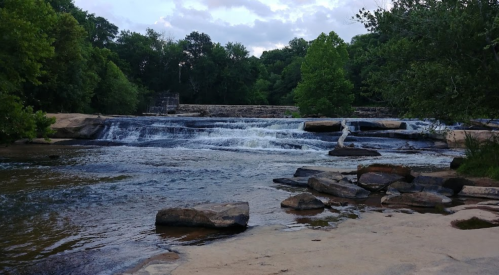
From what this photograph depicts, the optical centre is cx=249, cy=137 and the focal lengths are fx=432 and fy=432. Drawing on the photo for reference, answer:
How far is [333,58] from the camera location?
46094 mm

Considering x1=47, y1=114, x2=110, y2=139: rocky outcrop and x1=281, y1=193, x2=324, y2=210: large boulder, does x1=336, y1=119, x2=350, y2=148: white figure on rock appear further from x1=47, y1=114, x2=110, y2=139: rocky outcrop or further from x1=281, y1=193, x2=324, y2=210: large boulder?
x1=47, y1=114, x2=110, y2=139: rocky outcrop

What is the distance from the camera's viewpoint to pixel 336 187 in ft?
28.1

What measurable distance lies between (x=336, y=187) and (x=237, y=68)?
6114cm

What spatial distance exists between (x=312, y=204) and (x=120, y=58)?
2480 inches

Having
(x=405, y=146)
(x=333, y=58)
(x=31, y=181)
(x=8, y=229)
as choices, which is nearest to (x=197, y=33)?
(x=333, y=58)

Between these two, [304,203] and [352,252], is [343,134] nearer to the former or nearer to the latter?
[304,203]

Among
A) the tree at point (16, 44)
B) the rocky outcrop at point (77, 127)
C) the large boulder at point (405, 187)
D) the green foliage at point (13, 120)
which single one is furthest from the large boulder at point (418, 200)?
the rocky outcrop at point (77, 127)

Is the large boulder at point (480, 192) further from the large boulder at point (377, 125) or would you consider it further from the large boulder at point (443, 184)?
the large boulder at point (377, 125)

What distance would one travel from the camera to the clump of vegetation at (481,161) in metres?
9.91

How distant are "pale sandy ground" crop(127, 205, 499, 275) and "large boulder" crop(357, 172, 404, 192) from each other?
316 centimetres

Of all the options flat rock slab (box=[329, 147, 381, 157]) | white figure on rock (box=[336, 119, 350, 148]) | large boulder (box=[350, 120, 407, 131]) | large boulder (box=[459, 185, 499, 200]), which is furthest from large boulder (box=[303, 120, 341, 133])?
large boulder (box=[459, 185, 499, 200])

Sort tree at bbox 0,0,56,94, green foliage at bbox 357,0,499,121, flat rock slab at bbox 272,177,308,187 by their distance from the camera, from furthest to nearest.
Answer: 1. tree at bbox 0,0,56,94
2. flat rock slab at bbox 272,177,308,187
3. green foliage at bbox 357,0,499,121

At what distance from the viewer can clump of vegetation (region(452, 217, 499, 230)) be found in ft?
17.7

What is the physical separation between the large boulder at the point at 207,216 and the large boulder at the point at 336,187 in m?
2.80
